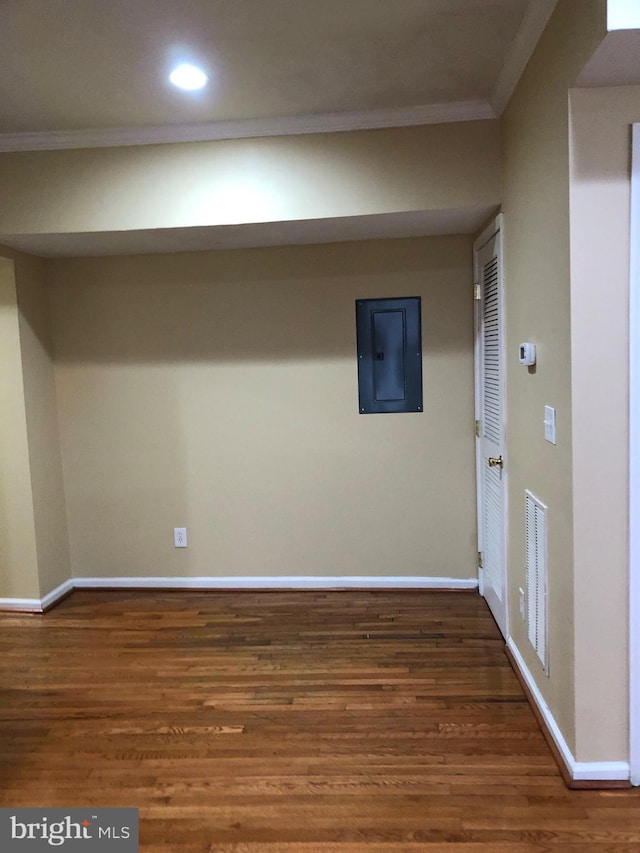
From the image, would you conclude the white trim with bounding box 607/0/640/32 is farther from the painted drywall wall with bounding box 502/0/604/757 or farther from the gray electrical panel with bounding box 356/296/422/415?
the gray electrical panel with bounding box 356/296/422/415

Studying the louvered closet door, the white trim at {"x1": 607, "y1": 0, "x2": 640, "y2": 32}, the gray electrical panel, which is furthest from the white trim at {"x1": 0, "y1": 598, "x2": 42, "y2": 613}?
the white trim at {"x1": 607, "y1": 0, "x2": 640, "y2": 32}

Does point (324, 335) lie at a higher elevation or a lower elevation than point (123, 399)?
higher

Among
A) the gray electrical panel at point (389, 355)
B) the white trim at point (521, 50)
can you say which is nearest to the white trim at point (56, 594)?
the gray electrical panel at point (389, 355)

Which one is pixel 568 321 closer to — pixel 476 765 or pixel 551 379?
pixel 551 379

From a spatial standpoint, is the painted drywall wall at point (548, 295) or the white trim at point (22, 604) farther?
the white trim at point (22, 604)

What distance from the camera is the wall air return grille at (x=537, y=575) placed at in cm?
218

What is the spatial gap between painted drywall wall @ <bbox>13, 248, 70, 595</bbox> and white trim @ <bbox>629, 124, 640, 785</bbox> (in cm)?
311

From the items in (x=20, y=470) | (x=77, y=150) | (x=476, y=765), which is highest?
(x=77, y=150)

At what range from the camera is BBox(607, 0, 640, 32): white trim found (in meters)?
1.48

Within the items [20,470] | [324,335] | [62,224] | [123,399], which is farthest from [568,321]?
[20,470]

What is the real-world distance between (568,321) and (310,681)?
1.89 metres

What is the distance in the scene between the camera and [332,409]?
11.5 ft

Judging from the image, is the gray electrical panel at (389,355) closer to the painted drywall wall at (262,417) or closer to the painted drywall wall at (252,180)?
the painted drywall wall at (262,417)

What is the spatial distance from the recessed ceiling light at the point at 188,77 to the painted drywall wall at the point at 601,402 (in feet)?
4.72
